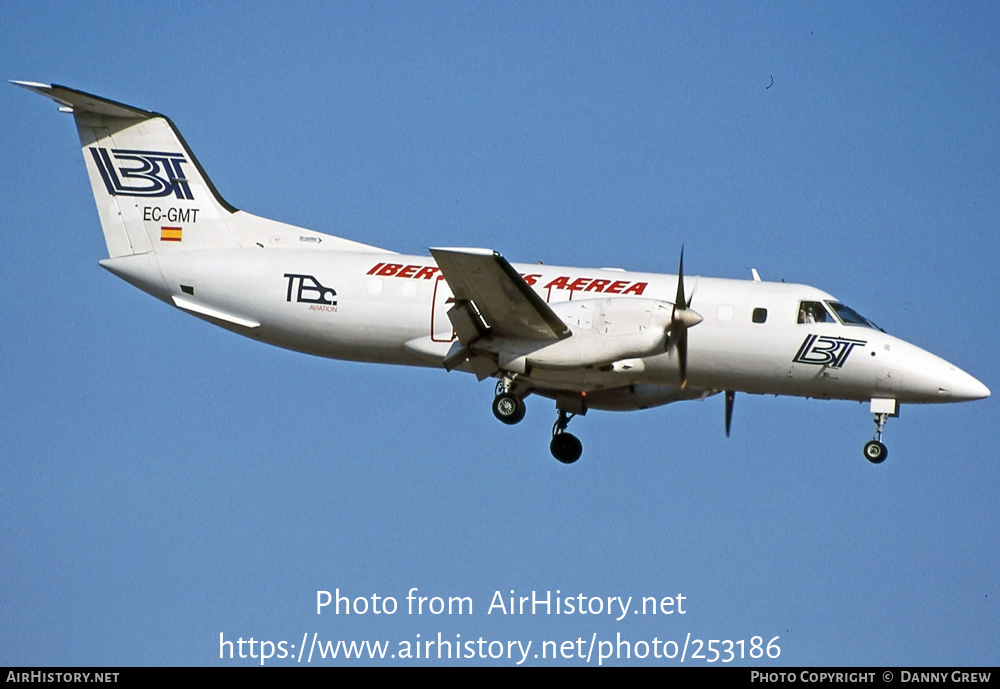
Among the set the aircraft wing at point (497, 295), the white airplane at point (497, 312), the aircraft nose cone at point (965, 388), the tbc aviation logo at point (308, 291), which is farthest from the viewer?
the tbc aviation logo at point (308, 291)

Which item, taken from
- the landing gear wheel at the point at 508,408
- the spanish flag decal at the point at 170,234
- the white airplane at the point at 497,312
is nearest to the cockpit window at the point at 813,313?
the white airplane at the point at 497,312

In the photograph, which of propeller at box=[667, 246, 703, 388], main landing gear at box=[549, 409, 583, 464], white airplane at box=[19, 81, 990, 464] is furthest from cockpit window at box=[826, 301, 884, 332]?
main landing gear at box=[549, 409, 583, 464]

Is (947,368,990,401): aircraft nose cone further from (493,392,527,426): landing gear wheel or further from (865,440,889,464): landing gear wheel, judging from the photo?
(493,392,527,426): landing gear wheel

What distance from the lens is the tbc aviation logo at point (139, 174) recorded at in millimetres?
25766

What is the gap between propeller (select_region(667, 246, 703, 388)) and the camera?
70.8 feet

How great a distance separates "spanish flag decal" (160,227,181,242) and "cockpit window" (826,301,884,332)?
11.8 meters

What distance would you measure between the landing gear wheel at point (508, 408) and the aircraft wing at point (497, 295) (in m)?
1.09

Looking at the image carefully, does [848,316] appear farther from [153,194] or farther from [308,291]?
[153,194]

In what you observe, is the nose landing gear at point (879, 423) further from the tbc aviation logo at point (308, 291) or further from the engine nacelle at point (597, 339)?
the tbc aviation logo at point (308, 291)

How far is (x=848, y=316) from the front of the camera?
23188 mm

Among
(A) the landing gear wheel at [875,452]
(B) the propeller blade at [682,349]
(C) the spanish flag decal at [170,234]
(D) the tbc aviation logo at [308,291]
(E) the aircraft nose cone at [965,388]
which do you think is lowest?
(A) the landing gear wheel at [875,452]
